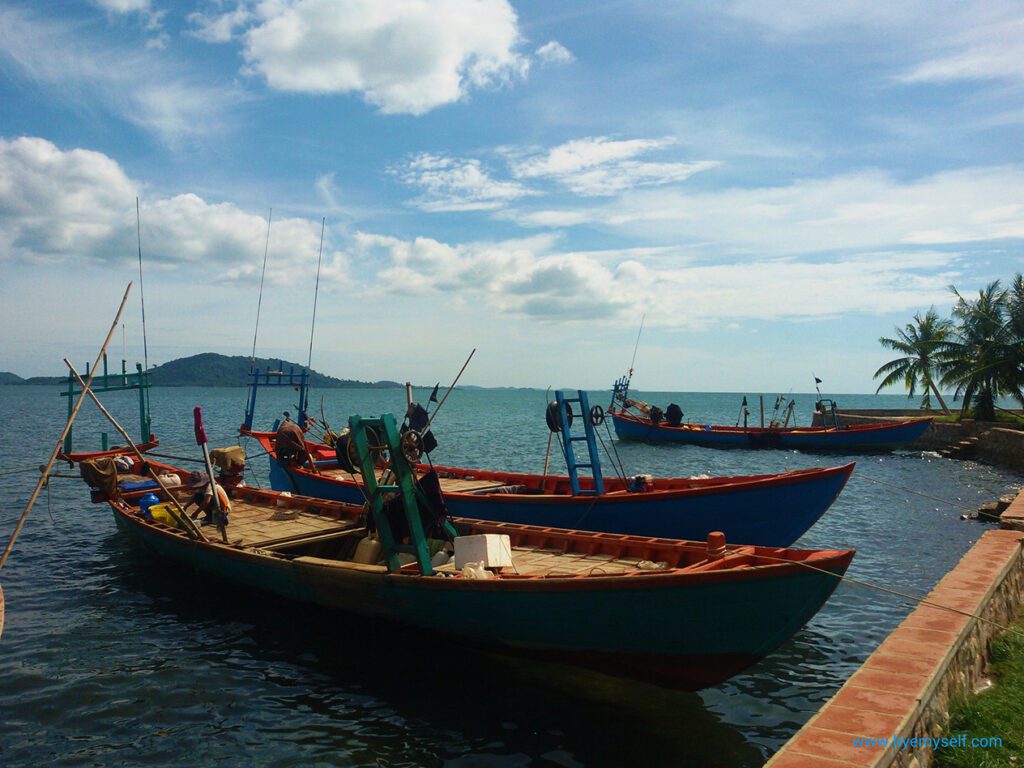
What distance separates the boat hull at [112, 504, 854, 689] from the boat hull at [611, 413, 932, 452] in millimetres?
33989

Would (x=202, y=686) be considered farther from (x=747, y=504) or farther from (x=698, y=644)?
(x=747, y=504)

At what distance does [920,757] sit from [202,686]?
830 centimetres

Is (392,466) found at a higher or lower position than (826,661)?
higher

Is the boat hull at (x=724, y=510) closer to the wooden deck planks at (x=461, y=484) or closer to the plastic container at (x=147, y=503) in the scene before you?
the wooden deck planks at (x=461, y=484)

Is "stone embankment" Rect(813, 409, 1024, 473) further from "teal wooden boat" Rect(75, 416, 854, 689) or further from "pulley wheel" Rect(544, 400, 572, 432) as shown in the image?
A: "teal wooden boat" Rect(75, 416, 854, 689)

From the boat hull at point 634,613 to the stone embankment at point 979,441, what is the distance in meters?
27.9

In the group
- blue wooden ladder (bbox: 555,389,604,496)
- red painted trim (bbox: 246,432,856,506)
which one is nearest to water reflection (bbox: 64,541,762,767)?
red painted trim (bbox: 246,432,856,506)

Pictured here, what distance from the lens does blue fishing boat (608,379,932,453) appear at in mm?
37188

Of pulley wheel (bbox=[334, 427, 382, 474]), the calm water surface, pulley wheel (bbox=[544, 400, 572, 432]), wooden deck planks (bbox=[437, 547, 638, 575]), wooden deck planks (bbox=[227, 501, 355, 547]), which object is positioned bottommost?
the calm water surface

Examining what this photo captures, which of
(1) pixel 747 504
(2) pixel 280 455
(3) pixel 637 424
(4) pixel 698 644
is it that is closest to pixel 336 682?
(4) pixel 698 644

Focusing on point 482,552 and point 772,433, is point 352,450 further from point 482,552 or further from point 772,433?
point 772,433

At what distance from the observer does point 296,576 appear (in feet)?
34.2

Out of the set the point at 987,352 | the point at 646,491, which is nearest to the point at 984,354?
the point at 987,352

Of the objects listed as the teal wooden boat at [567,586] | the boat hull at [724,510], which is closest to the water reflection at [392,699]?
the teal wooden boat at [567,586]
